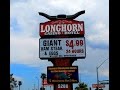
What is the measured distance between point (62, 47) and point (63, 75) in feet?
10.6

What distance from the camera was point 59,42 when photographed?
44062 mm

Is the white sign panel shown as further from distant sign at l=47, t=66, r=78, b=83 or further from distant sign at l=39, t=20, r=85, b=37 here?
distant sign at l=47, t=66, r=78, b=83

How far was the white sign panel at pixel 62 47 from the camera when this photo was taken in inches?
1716

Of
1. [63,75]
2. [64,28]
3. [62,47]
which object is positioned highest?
[64,28]

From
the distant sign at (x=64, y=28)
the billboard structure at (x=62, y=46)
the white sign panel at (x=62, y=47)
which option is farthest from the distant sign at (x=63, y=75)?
the distant sign at (x=64, y=28)

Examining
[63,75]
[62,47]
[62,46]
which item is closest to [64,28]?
[62,46]

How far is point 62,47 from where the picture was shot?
44.2 m

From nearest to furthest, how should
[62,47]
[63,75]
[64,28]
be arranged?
[62,47] < [64,28] < [63,75]

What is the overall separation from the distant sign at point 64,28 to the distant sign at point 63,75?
157 inches

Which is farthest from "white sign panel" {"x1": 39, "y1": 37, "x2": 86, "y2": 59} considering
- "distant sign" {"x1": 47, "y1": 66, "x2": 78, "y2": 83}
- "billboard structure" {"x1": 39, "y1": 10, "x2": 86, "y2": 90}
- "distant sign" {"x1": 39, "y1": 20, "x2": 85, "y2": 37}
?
"distant sign" {"x1": 47, "y1": 66, "x2": 78, "y2": 83}

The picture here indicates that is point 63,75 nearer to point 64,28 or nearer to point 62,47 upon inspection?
point 62,47

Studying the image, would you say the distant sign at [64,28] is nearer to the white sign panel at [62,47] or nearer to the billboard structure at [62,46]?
the billboard structure at [62,46]
